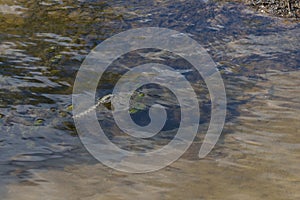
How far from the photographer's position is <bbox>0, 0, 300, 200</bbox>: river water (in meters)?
3.21

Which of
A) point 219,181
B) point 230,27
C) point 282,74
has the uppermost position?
point 230,27

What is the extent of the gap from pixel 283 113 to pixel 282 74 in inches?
40.3

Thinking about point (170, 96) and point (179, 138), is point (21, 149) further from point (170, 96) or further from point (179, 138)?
point (170, 96)

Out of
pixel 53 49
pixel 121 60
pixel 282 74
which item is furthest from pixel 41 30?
pixel 282 74

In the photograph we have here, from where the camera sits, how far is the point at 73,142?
378cm

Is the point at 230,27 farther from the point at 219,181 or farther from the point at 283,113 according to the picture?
the point at 219,181

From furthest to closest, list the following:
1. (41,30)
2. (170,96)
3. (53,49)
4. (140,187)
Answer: (41,30) → (53,49) → (170,96) → (140,187)

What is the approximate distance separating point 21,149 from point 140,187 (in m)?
1.09

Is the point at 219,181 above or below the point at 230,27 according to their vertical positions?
below

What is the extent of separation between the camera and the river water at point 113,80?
10.5ft

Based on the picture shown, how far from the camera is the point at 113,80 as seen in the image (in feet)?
16.1

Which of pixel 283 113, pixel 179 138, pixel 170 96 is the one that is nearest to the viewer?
pixel 179 138

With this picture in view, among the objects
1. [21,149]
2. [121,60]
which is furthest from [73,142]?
[121,60]

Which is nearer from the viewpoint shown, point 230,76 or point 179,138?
point 179,138
